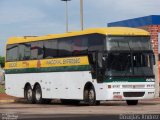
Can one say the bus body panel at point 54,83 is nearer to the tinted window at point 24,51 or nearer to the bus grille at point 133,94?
the tinted window at point 24,51

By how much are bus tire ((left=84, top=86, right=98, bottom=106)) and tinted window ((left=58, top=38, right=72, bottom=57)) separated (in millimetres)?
2001

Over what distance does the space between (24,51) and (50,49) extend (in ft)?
9.59

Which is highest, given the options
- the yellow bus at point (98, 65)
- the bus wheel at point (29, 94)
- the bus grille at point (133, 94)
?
the yellow bus at point (98, 65)

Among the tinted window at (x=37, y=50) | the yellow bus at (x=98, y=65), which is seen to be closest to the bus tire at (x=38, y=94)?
the yellow bus at (x=98, y=65)

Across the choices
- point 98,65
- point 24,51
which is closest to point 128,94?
point 98,65

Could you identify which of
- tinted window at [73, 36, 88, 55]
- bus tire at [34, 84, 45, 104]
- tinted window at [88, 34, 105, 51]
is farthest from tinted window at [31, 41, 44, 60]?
tinted window at [88, 34, 105, 51]

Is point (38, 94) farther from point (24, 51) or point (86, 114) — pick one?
point (86, 114)

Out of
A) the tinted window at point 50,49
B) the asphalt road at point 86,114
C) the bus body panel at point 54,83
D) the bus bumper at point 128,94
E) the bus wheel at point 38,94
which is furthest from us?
the bus wheel at point 38,94

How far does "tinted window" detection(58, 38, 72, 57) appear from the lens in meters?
30.3

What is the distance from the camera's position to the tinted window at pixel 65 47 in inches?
1191

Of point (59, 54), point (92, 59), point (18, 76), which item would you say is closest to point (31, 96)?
point (18, 76)

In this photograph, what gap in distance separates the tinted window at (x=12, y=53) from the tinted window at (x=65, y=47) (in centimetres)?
489

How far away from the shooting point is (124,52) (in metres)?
28.2

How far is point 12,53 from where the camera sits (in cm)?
3578
